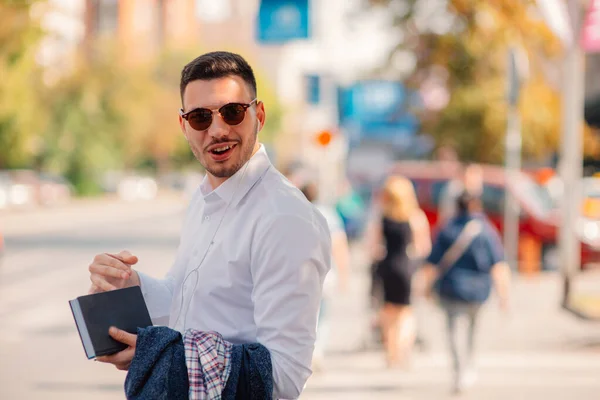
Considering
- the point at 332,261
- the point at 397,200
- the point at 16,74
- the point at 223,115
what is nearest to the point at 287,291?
the point at 223,115

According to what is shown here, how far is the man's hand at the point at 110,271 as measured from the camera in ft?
8.45

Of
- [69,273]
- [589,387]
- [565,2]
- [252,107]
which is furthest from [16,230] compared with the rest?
[252,107]

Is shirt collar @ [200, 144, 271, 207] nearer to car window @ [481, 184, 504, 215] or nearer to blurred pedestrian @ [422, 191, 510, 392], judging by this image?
blurred pedestrian @ [422, 191, 510, 392]

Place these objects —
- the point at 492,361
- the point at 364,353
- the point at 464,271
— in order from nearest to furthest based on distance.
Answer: the point at 464,271 < the point at 492,361 < the point at 364,353

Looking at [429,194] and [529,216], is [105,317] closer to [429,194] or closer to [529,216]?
[529,216]

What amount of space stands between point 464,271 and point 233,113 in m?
6.14

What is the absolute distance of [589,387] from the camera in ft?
28.9

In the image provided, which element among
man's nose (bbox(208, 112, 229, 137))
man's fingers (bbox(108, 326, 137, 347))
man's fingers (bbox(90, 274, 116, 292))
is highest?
man's nose (bbox(208, 112, 229, 137))

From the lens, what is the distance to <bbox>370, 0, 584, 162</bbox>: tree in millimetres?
19203

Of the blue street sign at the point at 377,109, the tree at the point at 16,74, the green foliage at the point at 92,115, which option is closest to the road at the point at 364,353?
the blue street sign at the point at 377,109

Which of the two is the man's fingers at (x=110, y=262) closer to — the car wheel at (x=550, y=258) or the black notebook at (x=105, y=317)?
the black notebook at (x=105, y=317)

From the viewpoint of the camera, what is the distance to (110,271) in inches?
102

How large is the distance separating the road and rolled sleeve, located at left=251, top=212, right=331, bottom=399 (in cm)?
603

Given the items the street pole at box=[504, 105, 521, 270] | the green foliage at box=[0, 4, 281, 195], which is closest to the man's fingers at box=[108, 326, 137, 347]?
the street pole at box=[504, 105, 521, 270]
